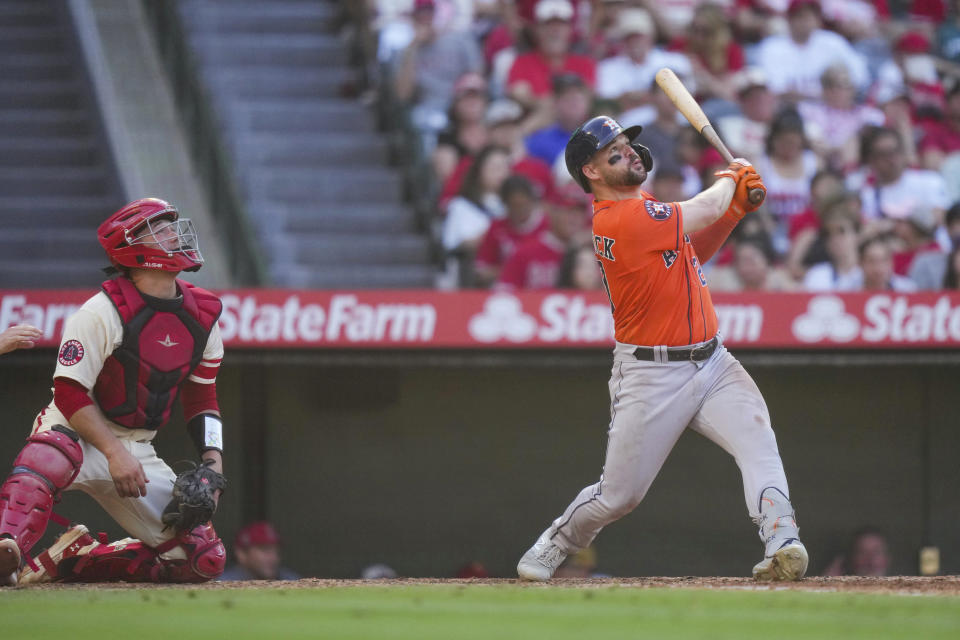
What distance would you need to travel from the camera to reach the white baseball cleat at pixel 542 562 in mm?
5293

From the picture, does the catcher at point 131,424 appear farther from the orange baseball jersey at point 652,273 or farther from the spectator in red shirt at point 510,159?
the spectator in red shirt at point 510,159

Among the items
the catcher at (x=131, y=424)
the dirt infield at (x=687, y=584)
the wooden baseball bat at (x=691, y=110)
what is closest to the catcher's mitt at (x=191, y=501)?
the catcher at (x=131, y=424)

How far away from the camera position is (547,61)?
32.8 ft

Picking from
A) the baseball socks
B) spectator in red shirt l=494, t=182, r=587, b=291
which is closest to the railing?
spectator in red shirt l=494, t=182, r=587, b=291

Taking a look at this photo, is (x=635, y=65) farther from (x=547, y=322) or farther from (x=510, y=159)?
(x=547, y=322)

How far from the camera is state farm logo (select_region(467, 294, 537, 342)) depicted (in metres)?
7.58

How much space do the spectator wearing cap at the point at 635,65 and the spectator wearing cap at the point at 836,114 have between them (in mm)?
931

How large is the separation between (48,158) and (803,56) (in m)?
5.50

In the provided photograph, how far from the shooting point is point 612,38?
10.4 metres

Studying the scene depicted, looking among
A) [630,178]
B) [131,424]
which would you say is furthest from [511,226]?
[131,424]

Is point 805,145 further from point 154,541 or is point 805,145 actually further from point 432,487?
point 154,541

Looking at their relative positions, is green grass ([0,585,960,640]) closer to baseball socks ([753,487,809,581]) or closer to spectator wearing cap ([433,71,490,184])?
baseball socks ([753,487,809,581])

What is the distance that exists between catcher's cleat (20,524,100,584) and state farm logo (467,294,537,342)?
8.99 ft

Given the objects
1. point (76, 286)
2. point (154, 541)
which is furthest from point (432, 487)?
point (154, 541)
